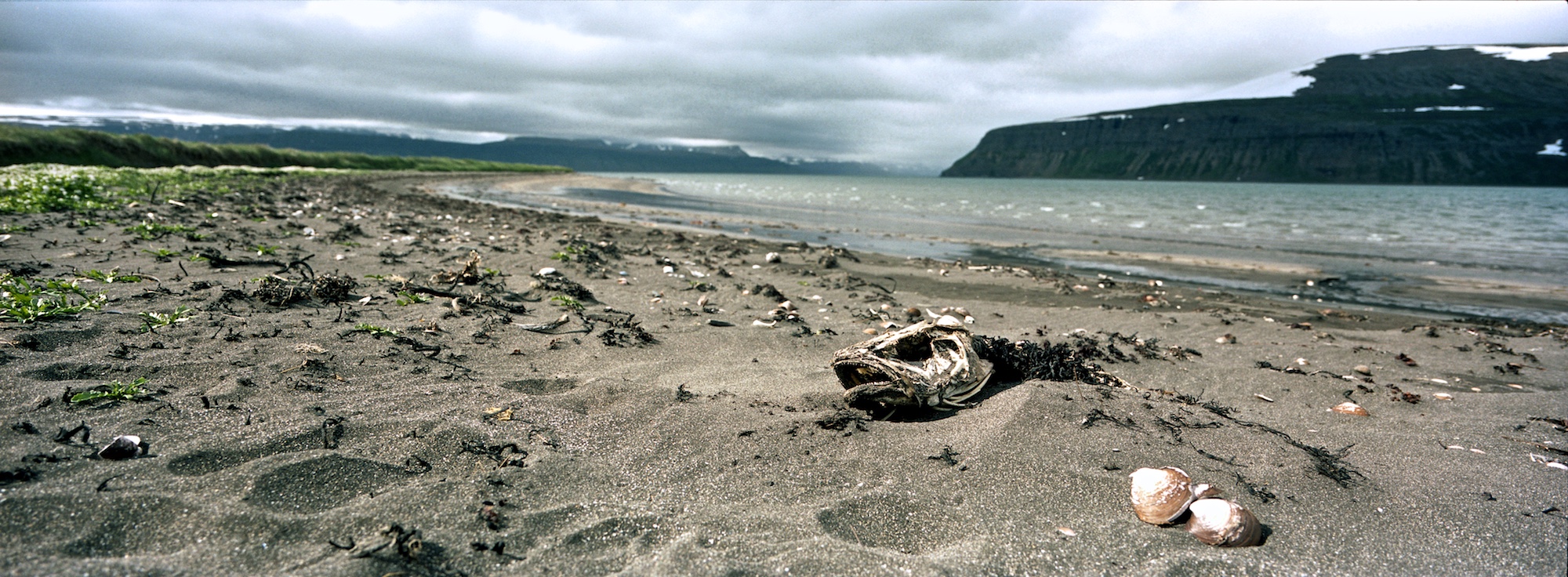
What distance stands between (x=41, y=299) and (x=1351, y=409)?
32.6ft

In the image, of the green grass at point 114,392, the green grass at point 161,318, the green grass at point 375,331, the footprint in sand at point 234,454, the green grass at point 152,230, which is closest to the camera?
the footprint in sand at point 234,454

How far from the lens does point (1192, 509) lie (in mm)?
2920

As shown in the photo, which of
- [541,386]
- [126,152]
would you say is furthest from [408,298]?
[126,152]

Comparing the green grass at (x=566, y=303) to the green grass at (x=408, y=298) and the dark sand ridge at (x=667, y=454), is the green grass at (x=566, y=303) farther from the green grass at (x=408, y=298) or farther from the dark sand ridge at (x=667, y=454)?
the green grass at (x=408, y=298)

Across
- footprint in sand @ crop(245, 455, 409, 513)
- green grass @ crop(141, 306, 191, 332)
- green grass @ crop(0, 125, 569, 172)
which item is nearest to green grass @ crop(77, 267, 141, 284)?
green grass @ crop(141, 306, 191, 332)

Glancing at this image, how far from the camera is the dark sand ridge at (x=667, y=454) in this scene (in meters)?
2.48

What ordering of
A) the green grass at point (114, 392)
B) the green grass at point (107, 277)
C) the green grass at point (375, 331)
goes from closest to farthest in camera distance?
the green grass at point (114, 392)
the green grass at point (375, 331)
the green grass at point (107, 277)

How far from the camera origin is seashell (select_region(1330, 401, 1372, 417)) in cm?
478

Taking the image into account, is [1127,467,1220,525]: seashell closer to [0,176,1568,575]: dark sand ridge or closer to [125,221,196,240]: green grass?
[0,176,1568,575]: dark sand ridge

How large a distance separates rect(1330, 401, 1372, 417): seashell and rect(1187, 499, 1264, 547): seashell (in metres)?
2.85

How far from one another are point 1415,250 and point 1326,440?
20.4 meters

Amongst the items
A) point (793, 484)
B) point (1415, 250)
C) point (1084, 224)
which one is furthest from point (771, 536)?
point (1084, 224)

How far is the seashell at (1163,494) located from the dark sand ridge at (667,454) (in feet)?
0.30

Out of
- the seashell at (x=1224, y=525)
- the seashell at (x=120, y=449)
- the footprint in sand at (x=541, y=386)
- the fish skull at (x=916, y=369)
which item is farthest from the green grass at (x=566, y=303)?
the seashell at (x=1224, y=525)
